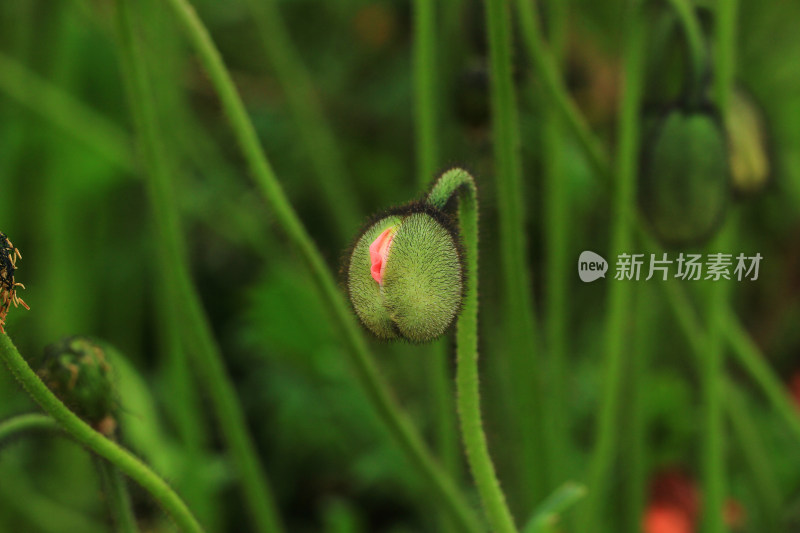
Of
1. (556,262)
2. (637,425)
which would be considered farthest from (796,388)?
(556,262)

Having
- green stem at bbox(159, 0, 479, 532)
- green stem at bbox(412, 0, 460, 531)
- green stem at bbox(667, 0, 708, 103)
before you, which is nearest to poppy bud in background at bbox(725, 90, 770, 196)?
green stem at bbox(667, 0, 708, 103)

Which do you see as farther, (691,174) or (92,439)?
(691,174)

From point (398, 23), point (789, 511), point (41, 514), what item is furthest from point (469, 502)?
point (398, 23)

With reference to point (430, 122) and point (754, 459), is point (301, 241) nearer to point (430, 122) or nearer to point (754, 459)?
point (430, 122)

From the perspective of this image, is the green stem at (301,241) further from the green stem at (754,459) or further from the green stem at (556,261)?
the green stem at (754,459)

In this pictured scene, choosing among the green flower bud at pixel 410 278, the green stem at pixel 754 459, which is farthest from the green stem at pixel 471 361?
the green stem at pixel 754 459

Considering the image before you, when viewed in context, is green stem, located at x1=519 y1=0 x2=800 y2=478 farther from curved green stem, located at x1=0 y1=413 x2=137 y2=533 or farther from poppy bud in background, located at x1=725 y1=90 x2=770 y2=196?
curved green stem, located at x1=0 y1=413 x2=137 y2=533

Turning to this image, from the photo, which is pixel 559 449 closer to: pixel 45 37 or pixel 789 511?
pixel 789 511
